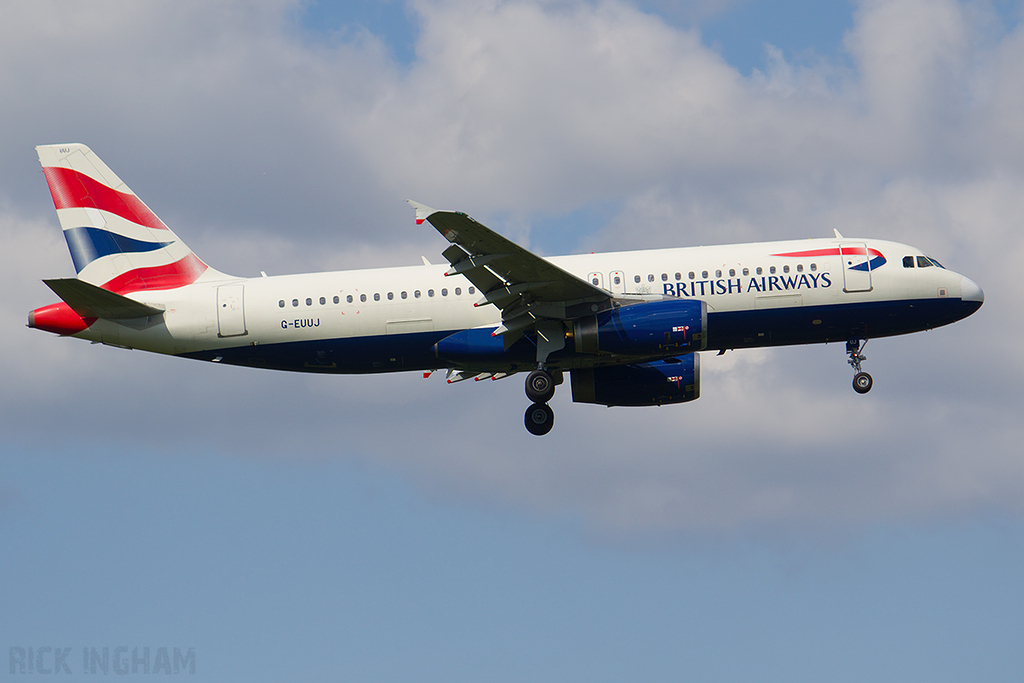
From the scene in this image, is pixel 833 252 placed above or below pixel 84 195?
below

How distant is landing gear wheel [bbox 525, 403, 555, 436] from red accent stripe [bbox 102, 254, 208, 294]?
12843 millimetres

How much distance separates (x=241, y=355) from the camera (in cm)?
4094

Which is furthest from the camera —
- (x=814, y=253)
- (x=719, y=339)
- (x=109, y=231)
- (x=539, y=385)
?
A: (x=109, y=231)

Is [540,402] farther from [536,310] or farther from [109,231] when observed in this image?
[109,231]

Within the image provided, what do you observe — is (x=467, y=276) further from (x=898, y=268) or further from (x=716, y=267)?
(x=898, y=268)

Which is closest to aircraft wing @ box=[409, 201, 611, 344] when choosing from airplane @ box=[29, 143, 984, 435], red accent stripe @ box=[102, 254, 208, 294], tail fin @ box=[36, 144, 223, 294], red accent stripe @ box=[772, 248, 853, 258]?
airplane @ box=[29, 143, 984, 435]

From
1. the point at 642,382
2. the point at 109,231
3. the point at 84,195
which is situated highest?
the point at 84,195

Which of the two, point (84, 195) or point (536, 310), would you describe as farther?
point (84, 195)

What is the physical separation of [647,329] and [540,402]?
5.26 meters

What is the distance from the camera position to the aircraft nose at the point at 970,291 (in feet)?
134

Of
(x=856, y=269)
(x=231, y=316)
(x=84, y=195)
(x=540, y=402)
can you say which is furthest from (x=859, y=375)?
(x=84, y=195)

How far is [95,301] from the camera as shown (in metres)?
39.4

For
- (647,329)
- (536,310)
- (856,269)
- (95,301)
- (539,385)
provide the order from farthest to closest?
(539,385) < (856,269) < (95,301) < (536,310) < (647,329)

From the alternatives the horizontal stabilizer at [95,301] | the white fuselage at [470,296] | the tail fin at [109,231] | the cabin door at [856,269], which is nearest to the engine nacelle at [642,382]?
the white fuselage at [470,296]
